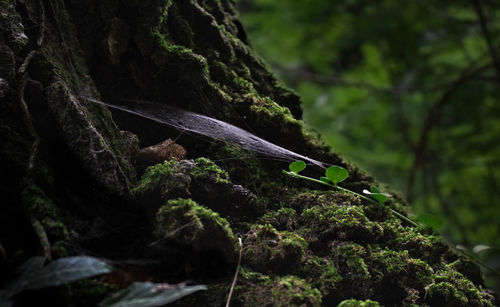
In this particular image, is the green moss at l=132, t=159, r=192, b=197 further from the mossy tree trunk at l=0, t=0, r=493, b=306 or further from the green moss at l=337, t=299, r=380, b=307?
the green moss at l=337, t=299, r=380, b=307

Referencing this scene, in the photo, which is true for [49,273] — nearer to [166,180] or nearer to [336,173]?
[166,180]

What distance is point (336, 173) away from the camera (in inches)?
49.3

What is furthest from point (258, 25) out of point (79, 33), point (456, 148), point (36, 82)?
point (36, 82)

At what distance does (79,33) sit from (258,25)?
4024 mm

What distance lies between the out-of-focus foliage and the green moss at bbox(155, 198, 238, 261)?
306cm

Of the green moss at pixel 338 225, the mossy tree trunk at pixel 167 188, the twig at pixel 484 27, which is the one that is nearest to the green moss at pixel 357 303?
the mossy tree trunk at pixel 167 188

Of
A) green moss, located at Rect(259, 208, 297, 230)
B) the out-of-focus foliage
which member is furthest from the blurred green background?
green moss, located at Rect(259, 208, 297, 230)

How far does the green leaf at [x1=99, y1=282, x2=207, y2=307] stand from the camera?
0.76m

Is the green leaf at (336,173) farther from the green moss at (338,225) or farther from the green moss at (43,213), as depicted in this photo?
the green moss at (43,213)

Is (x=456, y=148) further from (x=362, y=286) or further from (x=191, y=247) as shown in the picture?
(x=191, y=247)

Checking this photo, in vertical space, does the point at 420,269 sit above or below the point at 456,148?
below

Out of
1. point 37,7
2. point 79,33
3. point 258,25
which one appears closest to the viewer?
point 37,7

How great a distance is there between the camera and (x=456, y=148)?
13.9 ft

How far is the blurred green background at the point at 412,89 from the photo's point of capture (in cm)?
382
